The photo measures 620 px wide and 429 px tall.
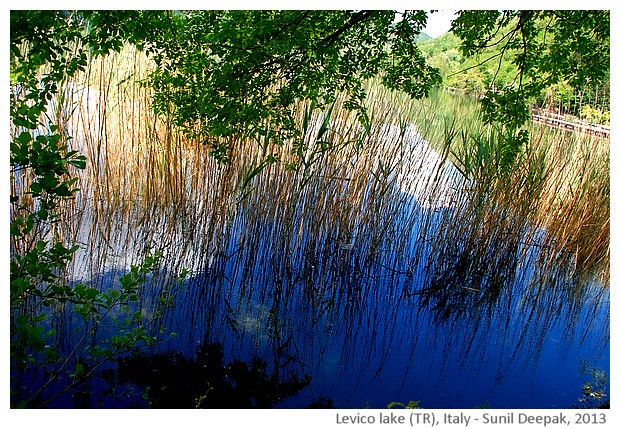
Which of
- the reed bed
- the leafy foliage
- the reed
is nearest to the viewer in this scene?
the leafy foliage

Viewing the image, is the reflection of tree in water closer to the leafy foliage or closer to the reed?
the reed

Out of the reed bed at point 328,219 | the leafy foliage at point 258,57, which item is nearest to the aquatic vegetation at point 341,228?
the reed bed at point 328,219

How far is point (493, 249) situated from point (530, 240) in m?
0.30

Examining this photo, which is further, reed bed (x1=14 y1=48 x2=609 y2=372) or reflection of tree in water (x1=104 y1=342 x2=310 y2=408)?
reed bed (x1=14 y1=48 x2=609 y2=372)

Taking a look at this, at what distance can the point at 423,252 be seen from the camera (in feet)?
14.3

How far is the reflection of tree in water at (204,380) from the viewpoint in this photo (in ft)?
8.57

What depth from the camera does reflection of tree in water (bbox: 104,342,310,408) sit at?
261cm

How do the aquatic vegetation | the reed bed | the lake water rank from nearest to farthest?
the lake water, the aquatic vegetation, the reed bed

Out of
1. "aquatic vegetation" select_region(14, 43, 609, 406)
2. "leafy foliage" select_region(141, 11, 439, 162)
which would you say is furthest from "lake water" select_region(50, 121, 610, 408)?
"leafy foliage" select_region(141, 11, 439, 162)

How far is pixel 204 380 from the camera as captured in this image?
108 inches
